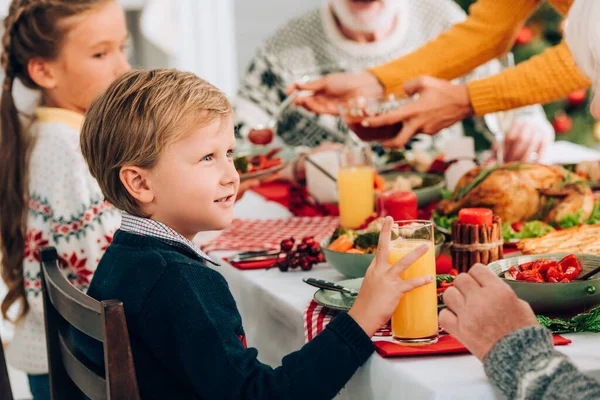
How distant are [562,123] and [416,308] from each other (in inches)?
149

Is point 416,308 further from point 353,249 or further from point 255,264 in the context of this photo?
point 255,264

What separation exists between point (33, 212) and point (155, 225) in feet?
2.11

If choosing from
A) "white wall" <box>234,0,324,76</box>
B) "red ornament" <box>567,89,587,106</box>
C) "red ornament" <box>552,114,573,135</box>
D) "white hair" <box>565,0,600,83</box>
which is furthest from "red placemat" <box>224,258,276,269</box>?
"red ornament" <box>552,114,573,135</box>

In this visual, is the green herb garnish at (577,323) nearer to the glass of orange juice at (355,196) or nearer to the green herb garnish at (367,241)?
the green herb garnish at (367,241)

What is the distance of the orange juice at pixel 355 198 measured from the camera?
2.02 metres

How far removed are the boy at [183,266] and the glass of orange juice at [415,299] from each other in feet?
0.08

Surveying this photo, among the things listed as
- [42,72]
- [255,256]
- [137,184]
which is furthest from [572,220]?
[42,72]

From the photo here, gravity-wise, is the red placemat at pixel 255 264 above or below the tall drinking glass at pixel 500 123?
below

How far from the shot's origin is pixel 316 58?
3.35m

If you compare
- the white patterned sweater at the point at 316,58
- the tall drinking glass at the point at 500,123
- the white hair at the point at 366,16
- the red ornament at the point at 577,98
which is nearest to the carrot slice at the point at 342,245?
the tall drinking glass at the point at 500,123

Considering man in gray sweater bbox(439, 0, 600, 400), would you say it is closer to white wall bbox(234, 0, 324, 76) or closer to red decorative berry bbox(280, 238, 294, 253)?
red decorative berry bbox(280, 238, 294, 253)

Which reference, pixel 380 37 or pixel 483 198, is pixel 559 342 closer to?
pixel 483 198

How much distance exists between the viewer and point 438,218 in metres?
1.82

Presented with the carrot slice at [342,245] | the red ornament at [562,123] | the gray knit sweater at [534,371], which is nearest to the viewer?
the gray knit sweater at [534,371]
